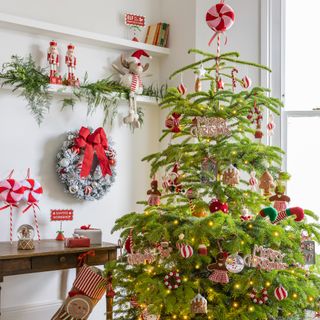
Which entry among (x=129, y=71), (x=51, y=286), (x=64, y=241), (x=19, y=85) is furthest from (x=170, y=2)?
(x=51, y=286)

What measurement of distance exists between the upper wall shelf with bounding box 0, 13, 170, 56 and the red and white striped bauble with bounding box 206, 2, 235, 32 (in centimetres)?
140

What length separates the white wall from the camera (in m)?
3.88

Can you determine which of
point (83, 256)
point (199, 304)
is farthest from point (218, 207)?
point (83, 256)

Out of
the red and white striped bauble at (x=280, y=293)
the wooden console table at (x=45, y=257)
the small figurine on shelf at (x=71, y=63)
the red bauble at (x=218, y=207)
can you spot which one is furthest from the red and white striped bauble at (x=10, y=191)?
the red and white striped bauble at (x=280, y=293)

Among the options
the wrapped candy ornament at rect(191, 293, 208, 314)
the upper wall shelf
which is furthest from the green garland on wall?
the wrapped candy ornament at rect(191, 293, 208, 314)

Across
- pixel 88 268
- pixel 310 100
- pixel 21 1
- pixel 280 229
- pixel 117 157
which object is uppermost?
pixel 21 1

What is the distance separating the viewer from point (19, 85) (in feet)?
12.4

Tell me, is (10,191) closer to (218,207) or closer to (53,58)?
(53,58)

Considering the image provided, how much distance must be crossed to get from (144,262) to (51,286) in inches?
58.0

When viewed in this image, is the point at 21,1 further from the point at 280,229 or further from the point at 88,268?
the point at 280,229

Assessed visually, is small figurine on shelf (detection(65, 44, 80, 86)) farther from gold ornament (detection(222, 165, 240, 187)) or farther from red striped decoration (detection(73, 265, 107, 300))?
gold ornament (detection(222, 165, 240, 187))

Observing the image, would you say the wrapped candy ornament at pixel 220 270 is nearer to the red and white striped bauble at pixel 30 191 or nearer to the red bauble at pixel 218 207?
the red bauble at pixel 218 207

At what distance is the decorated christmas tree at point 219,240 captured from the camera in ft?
8.62

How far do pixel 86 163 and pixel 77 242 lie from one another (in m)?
0.67
